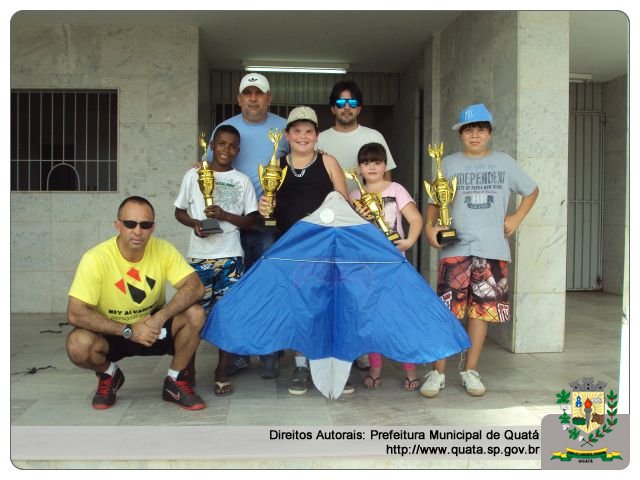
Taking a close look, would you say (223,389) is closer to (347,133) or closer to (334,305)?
(334,305)

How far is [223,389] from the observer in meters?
3.99

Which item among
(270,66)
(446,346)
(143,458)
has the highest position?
(270,66)

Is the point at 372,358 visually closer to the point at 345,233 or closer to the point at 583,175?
the point at 345,233

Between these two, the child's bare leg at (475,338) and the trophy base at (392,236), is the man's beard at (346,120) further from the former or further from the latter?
the child's bare leg at (475,338)

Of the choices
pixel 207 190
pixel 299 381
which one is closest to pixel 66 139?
pixel 207 190

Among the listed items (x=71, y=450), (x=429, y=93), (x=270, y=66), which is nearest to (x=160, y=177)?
(x=270, y=66)

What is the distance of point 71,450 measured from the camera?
3.09 meters

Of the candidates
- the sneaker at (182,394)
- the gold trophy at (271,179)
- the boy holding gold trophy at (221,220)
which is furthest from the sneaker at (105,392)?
the gold trophy at (271,179)

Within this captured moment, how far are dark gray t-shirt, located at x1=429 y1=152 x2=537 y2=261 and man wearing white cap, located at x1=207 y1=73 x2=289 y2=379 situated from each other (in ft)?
3.81

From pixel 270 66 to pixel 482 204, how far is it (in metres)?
5.06

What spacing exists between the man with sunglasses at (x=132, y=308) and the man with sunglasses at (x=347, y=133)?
4.22 feet

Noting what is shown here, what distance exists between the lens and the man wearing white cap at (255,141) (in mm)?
4262

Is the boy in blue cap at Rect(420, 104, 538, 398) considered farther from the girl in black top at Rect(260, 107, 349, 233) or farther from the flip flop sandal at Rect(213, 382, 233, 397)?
the flip flop sandal at Rect(213, 382, 233, 397)

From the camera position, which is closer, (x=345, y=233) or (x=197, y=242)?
(x=345, y=233)
